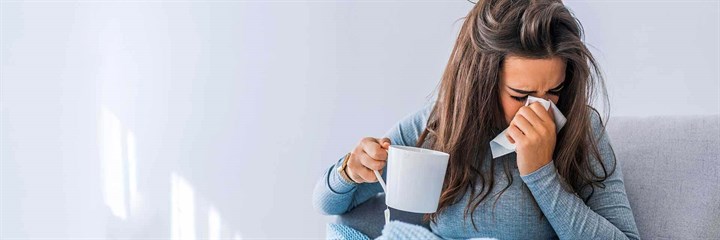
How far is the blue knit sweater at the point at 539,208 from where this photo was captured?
1.03m

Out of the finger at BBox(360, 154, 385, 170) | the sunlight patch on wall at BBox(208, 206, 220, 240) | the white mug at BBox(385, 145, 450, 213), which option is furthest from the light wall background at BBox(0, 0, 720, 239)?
the white mug at BBox(385, 145, 450, 213)

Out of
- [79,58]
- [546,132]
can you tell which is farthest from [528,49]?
[79,58]

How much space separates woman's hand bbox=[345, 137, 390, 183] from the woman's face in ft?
0.66

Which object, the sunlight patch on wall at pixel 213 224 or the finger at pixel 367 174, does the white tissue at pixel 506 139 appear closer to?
the finger at pixel 367 174

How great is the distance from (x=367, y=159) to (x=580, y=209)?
0.32 m

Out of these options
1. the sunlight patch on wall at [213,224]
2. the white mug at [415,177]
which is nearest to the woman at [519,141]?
the white mug at [415,177]

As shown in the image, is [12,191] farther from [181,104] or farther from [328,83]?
[328,83]

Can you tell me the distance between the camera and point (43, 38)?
68.3 inches

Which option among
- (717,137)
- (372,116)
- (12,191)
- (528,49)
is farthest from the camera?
(372,116)

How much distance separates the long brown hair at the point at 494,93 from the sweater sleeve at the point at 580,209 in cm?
3

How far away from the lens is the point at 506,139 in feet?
3.49

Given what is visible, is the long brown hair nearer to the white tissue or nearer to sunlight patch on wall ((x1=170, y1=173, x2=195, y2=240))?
the white tissue

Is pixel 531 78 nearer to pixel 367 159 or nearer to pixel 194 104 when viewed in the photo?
pixel 367 159

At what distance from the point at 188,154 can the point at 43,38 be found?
18.2 inches
